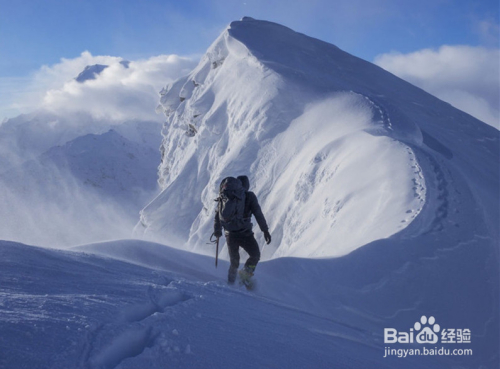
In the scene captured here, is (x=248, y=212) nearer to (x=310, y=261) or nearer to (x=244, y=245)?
(x=244, y=245)

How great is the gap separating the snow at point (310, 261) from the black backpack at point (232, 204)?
0.84m

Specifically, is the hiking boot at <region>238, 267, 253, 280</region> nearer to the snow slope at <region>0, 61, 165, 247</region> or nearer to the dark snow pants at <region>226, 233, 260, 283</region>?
the dark snow pants at <region>226, 233, 260, 283</region>

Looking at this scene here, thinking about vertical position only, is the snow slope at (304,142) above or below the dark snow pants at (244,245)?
above

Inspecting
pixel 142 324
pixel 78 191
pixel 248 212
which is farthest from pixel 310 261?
pixel 78 191

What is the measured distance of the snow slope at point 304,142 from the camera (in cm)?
839

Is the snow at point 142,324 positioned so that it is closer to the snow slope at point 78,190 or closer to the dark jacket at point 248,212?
the dark jacket at point 248,212

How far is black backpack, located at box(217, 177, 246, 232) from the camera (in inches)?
231

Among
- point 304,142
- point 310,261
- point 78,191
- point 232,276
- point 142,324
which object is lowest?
point 142,324

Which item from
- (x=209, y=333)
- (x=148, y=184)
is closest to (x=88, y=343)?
(x=209, y=333)

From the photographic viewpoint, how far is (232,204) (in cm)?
591

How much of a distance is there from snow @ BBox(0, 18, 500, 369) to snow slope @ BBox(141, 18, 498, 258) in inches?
2.9

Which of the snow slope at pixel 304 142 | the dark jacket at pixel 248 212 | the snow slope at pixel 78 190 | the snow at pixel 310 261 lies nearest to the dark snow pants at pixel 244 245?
the dark jacket at pixel 248 212

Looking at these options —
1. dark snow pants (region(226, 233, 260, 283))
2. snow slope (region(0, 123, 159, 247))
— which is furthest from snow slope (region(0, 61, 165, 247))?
dark snow pants (region(226, 233, 260, 283))

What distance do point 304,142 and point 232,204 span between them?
32.4 feet
